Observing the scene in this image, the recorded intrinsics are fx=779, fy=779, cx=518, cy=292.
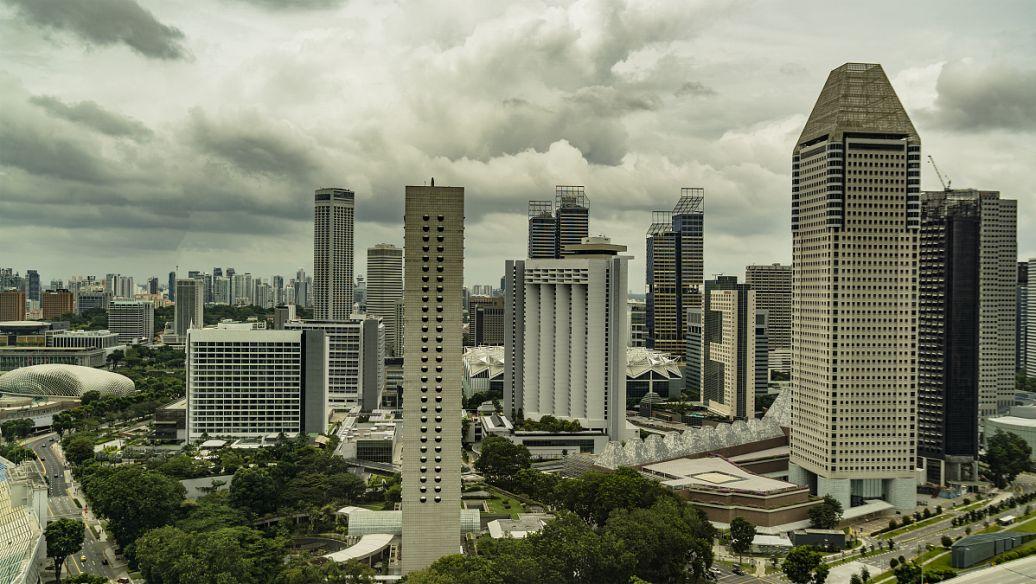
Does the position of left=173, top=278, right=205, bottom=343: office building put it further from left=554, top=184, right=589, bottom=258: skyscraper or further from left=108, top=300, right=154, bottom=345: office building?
left=554, top=184, right=589, bottom=258: skyscraper

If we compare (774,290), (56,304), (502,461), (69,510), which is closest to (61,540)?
(69,510)

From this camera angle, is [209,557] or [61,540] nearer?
[209,557]

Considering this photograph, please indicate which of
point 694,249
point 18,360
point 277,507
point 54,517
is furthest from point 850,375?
point 18,360

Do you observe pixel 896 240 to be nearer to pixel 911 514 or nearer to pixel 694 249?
pixel 911 514

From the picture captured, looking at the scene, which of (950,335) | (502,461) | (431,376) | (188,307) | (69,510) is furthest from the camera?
(188,307)

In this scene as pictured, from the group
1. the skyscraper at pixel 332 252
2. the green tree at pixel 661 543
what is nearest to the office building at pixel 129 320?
the skyscraper at pixel 332 252

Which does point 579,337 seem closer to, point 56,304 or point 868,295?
point 868,295

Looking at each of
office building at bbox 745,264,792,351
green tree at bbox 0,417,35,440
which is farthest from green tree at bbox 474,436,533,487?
office building at bbox 745,264,792,351
